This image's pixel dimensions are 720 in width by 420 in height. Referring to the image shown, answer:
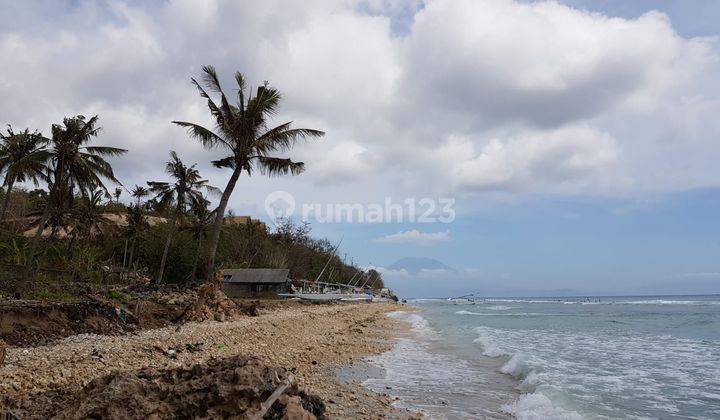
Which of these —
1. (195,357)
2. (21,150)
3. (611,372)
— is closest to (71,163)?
(21,150)

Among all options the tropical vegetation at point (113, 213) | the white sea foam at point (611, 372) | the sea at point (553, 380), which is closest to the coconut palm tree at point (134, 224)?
the tropical vegetation at point (113, 213)

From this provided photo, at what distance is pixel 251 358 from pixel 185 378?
76cm

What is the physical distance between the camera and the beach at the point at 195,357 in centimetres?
675

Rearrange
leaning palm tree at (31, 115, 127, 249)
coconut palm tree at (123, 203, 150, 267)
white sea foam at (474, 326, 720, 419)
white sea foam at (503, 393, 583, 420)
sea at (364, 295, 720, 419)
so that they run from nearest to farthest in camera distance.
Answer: white sea foam at (503, 393, 583, 420) < sea at (364, 295, 720, 419) < white sea foam at (474, 326, 720, 419) < leaning palm tree at (31, 115, 127, 249) < coconut palm tree at (123, 203, 150, 267)

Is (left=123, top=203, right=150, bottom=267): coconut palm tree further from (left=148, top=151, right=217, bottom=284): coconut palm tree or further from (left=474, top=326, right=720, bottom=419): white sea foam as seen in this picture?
(left=474, top=326, right=720, bottom=419): white sea foam

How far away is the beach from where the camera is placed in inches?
266

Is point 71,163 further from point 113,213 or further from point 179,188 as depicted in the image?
point 113,213

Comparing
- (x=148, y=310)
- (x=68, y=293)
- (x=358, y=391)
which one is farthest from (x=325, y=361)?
(x=68, y=293)

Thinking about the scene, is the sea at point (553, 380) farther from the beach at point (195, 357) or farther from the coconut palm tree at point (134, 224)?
the coconut palm tree at point (134, 224)

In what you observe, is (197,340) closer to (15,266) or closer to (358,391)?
(358,391)

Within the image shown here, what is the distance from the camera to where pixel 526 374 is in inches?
484

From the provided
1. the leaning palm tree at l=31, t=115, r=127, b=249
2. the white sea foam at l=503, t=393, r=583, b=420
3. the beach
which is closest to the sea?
the white sea foam at l=503, t=393, r=583, b=420

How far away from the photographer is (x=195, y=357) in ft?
31.2

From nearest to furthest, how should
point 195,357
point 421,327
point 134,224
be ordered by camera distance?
1. point 195,357
2. point 421,327
3. point 134,224
